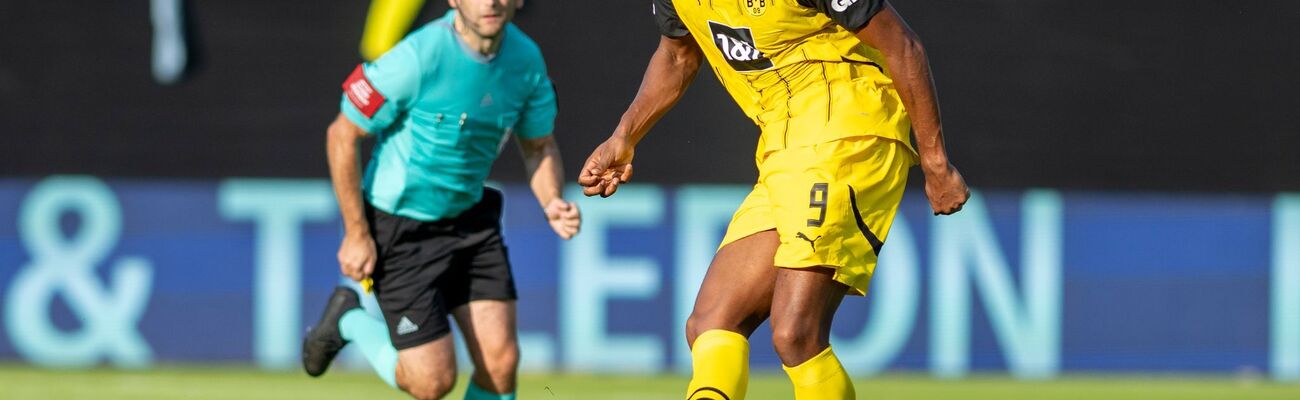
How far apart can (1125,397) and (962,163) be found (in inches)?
67.3

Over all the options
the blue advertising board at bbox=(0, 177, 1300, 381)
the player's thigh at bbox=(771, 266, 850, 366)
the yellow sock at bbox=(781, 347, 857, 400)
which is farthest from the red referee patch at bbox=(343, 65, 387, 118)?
the blue advertising board at bbox=(0, 177, 1300, 381)

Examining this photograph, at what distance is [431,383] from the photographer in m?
6.47

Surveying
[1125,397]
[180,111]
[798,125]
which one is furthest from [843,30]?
[180,111]

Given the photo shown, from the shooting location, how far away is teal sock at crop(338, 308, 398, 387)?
21.9 feet

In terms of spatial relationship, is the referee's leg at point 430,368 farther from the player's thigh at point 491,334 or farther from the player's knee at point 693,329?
the player's knee at point 693,329

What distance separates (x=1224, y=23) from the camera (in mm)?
10344

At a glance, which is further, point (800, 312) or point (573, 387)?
point (573, 387)

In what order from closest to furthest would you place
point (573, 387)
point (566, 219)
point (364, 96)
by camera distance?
1. point (364, 96)
2. point (566, 219)
3. point (573, 387)

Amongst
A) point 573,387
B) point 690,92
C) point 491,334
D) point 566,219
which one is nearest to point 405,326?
point 491,334

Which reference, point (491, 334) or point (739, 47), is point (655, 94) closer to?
point (739, 47)

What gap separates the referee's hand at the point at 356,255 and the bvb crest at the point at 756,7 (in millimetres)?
1917

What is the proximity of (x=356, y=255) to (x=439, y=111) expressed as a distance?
22.0 inches

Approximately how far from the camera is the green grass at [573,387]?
889cm

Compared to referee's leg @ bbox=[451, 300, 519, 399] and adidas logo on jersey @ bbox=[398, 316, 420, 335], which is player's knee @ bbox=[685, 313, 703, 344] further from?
adidas logo on jersey @ bbox=[398, 316, 420, 335]
